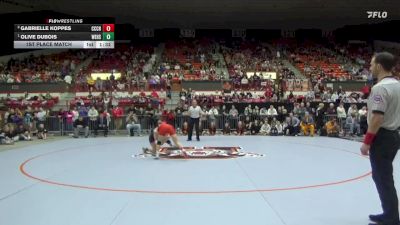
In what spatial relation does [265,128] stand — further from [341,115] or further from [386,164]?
[386,164]

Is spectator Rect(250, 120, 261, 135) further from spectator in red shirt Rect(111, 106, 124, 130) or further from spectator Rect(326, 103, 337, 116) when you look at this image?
spectator in red shirt Rect(111, 106, 124, 130)

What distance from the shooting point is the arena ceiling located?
94.3ft

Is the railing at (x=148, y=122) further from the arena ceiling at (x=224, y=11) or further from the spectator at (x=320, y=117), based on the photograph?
the arena ceiling at (x=224, y=11)

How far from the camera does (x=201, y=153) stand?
12.6 metres

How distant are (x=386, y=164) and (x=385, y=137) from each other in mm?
301

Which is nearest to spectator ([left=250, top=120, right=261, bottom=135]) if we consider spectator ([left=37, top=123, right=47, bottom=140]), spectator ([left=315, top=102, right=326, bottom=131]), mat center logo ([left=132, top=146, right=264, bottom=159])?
spectator ([left=315, top=102, right=326, bottom=131])

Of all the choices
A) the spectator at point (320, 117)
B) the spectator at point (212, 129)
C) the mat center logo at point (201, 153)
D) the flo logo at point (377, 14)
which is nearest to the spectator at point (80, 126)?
the spectator at point (212, 129)

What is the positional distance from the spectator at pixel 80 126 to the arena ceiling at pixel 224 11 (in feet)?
37.1

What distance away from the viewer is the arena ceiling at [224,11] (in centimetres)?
2873

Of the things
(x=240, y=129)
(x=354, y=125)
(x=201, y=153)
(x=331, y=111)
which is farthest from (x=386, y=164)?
(x=331, y=111)

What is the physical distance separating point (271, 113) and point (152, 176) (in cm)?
1289

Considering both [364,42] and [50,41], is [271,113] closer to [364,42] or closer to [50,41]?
[50,41]

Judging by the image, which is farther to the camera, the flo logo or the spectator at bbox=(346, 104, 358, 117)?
the flo logo

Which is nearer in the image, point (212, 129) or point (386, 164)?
point (386, 164)
